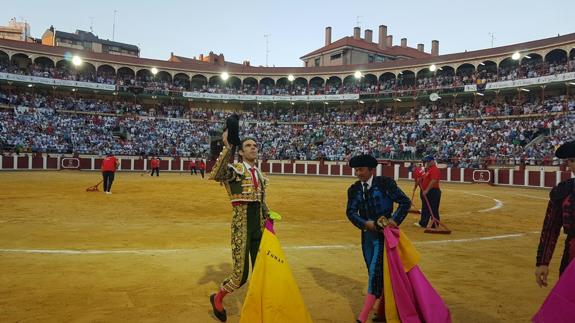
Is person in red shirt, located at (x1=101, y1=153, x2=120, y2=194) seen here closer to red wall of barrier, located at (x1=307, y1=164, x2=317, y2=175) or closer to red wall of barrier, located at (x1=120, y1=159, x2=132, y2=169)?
red wall of barrier, located at (x1=120, y1=159, x2=132, y2=169)

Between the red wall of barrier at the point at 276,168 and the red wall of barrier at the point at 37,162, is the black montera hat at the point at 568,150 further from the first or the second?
the red wall of barrier at the point at 276,168

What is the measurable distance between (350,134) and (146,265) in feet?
116

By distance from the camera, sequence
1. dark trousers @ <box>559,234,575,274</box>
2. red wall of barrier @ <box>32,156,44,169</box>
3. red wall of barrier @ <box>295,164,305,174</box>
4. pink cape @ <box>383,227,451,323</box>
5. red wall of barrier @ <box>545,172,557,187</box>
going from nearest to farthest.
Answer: dark trousers @ <box>559,234,575,274</box> → pink cape @ <box>383,227,451,323</box> → red wall of barrier @ <box>545,172,557,187</box> → red wall of barrier @ <box>32,156,44,169</box> → red wall of barrier @ <box>295,164,305,174</box>

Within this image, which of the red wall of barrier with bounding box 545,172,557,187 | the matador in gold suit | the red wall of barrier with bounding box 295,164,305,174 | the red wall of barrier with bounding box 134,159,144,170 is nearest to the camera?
the matador in gold suit

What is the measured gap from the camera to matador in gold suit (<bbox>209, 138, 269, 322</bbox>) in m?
3.57

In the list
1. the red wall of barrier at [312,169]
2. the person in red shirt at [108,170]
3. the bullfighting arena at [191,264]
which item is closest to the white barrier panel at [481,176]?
the red wall of barrier at [312,169]

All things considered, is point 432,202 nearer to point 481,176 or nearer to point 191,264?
point 191,264

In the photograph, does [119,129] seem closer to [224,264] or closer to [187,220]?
[187,220]

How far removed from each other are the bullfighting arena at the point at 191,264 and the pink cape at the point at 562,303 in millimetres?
1194

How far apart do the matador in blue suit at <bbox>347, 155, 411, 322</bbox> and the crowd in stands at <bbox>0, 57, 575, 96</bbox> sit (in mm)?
32500

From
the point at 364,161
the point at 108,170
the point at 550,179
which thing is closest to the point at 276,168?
the point at 550,179

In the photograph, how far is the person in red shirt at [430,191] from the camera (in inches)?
343

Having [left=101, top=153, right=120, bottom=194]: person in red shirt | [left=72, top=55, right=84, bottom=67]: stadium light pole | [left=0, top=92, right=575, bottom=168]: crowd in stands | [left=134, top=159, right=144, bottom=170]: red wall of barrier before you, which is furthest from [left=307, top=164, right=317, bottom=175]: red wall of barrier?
[left=101, top=153, right=120, bottom=194]: person in red shirt

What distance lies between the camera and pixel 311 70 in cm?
4372
